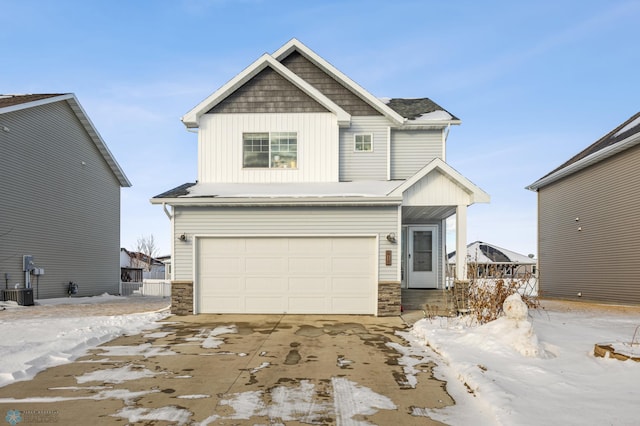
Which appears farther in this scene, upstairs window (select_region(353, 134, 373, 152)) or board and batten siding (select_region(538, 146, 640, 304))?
board and batten siding (select_region(538, 146, 640, 304))

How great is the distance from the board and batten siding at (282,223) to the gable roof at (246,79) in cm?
334

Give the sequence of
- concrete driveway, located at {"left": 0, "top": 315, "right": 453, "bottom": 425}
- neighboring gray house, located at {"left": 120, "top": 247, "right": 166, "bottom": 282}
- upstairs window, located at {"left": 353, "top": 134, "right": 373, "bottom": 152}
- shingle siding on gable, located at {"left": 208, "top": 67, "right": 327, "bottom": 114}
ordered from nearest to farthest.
→ concrete driveway, located at {"left": 0, "top": 315, "right": 453, "bottom": 425}, shingle siding on gable, located at {"left": 208, "top": 67, "right": 327, "bottom": 114}, upstairs window, located at {"left": 353, "top": 134, "right": 373, "bottom": 152}, neighboring gray house, located at {"left": 120, "top": 247, "right": 166, "bottom": 282}

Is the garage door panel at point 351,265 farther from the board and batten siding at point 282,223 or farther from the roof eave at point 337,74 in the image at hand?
the roof eave at point 337,74

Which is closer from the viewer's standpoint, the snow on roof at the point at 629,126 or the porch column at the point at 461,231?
the porch column at the point at 461,231

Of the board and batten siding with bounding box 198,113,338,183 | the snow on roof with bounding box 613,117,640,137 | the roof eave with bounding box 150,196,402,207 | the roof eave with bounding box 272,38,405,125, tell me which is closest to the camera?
the roof eave with bounding box 150,196,402,207

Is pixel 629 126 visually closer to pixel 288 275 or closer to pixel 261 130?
pixel 261 130

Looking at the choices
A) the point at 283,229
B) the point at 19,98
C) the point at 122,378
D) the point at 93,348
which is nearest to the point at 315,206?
the point at 283,229

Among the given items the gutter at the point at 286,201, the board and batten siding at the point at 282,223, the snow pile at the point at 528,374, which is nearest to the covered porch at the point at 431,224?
the gutter at the point at 286,201

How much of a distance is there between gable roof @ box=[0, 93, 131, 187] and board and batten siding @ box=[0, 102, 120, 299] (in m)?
0.24

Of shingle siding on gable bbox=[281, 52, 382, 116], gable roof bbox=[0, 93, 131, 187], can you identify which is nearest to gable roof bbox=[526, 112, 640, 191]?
shingle siding on gable bbox=[281, 52, 382, 116]

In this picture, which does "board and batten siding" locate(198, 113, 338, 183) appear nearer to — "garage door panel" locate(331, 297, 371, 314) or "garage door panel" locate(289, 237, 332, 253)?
"garage door panel" locate(289, 237, 332, 253)

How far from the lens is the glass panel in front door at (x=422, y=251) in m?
14.7

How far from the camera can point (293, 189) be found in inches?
514

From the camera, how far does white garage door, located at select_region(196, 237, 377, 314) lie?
12203 mm
